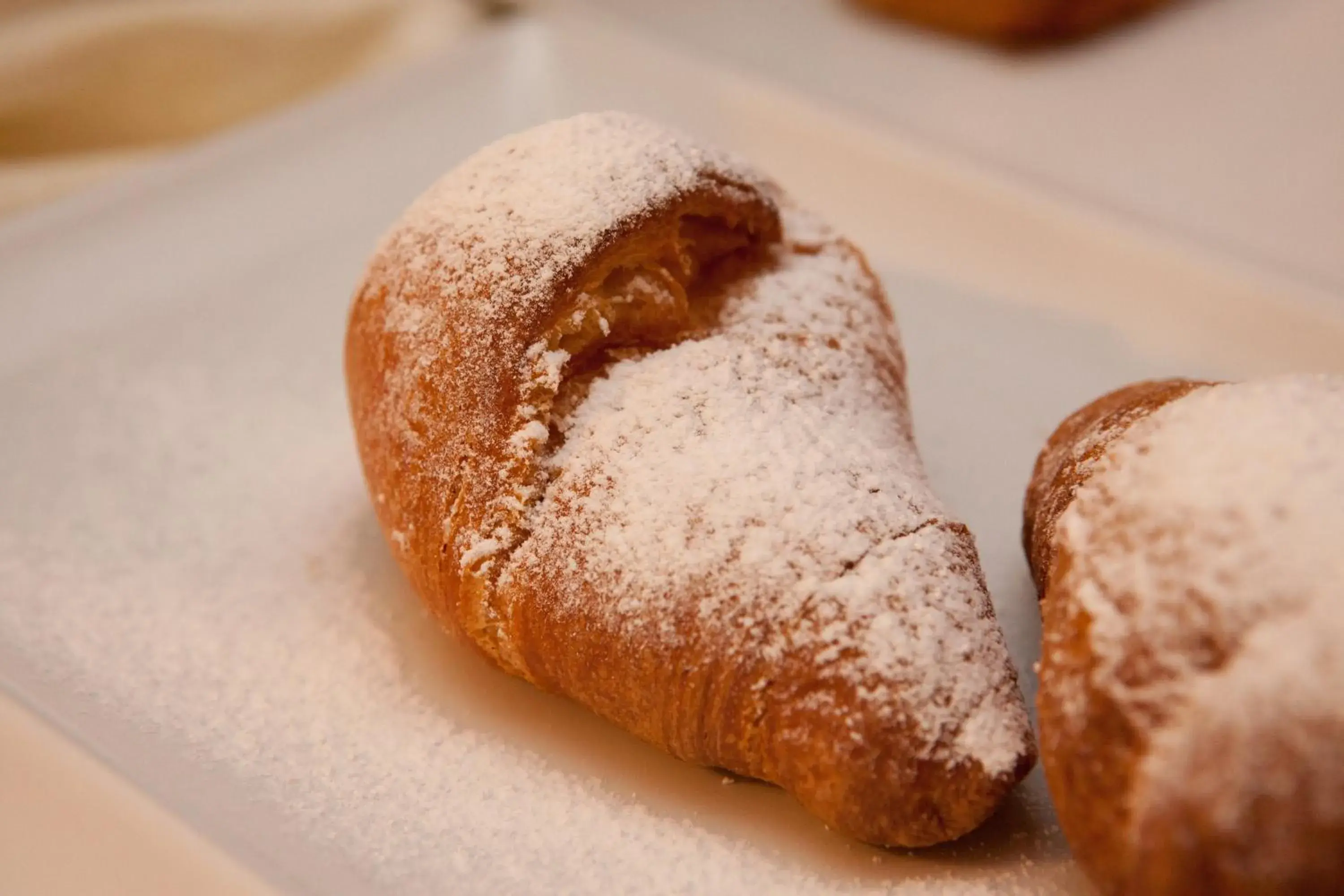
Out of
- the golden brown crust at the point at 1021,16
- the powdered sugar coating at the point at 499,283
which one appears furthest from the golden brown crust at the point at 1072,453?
the golden brown crust at the point at 1021,16

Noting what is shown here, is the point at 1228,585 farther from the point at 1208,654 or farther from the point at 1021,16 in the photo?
the point at 1021,16

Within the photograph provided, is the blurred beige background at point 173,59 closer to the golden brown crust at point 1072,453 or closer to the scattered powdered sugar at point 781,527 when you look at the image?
the scattered powdered sugar at point 781,527

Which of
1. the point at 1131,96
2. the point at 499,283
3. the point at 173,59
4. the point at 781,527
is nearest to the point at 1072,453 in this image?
the point at 781,527

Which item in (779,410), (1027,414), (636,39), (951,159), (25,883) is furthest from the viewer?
(636,39)

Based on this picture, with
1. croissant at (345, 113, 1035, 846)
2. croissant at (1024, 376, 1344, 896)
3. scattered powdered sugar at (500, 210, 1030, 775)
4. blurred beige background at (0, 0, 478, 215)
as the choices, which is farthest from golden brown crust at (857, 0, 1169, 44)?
croissant at (1024, 376, 1344, 896)

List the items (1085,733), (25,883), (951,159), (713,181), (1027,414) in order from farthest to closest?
(951,159) < (1027,414) < (713,181) < (25,883) < (1085,733)

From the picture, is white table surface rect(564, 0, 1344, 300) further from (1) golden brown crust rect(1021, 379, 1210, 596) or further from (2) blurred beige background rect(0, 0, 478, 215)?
(1) golden brown crust rect(1021, 379, 1210, 596)

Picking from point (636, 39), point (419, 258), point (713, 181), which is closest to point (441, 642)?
point (419, 258)

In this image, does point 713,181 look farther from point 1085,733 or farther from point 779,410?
point 1085,733
